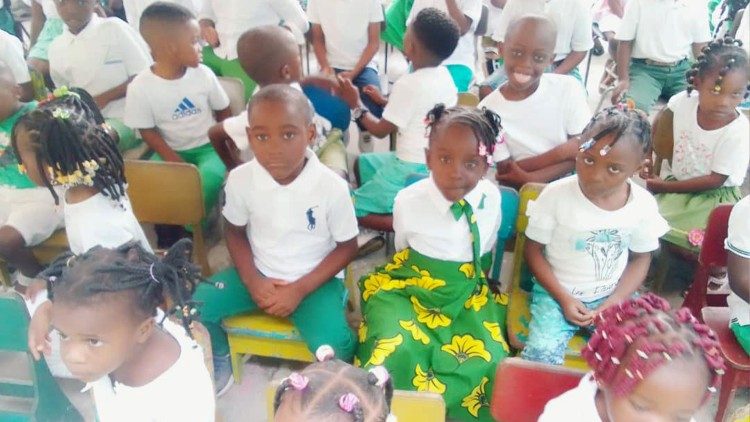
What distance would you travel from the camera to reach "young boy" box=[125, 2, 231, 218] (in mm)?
2637

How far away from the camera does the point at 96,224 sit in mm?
1865

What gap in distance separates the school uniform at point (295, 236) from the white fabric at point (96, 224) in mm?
321

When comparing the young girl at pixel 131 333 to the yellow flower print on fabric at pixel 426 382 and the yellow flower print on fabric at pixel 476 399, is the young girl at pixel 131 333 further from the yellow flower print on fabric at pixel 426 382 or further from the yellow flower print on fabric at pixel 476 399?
the yellow flower print on fabric at pixel 476 399

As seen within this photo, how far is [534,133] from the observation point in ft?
8.31

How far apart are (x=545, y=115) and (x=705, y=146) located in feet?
2.02

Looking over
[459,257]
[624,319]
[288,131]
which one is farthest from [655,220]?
[288,131]

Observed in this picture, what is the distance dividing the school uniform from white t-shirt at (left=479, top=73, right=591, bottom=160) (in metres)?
0.83

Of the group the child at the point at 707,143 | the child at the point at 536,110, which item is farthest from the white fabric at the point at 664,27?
the child at the point at 536,110

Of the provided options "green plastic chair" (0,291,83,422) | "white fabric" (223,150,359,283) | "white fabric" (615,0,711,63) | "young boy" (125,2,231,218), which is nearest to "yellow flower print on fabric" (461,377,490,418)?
"white fabric" (223,150,359,283)

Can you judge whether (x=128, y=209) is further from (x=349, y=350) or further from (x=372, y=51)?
(x=372, y=51)

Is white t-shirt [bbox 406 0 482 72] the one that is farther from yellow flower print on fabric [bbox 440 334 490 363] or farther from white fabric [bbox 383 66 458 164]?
yellow flower print on fabric [bbox 440 334 490 363]

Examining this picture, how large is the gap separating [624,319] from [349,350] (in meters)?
0.96

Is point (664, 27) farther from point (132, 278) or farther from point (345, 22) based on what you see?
point (132, 278)

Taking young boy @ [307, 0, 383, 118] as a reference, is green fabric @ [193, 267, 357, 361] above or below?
below
